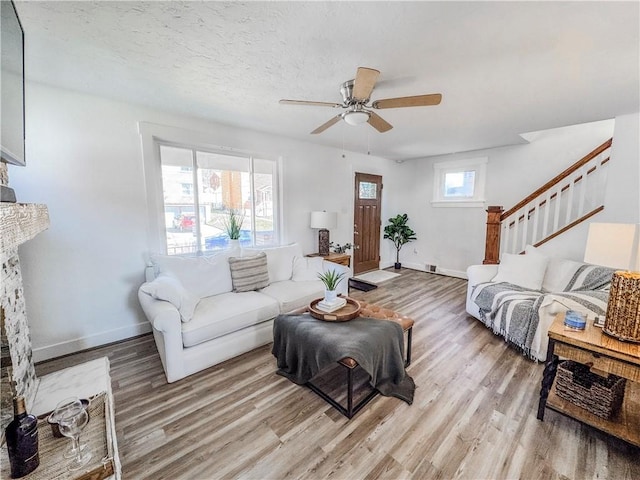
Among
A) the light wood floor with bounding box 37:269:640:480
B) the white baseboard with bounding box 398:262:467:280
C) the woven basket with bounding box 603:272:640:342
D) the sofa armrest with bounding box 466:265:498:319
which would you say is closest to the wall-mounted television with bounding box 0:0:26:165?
the light wood floor with bounding box 37:269:640:480

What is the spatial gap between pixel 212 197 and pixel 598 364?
373cm

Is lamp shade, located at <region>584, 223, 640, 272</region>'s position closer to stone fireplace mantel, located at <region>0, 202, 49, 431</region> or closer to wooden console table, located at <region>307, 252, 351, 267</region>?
wooden console table, located at <region>307, 252, 351, 267</region>

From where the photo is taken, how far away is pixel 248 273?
2971 mm

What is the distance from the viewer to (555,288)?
2.95 metres

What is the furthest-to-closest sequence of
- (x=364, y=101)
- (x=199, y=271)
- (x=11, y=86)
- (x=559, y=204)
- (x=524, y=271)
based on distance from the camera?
(x=559, y=204) < (x=524, y=271) < (x=199, y=271) < (x=364, y=101) < (x=11, y=86)

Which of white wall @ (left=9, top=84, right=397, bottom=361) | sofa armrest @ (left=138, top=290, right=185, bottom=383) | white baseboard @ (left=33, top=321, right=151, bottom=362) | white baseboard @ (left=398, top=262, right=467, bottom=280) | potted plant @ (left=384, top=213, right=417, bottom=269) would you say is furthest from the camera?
potted plant @ (left=384, top=213, right=417, bottom=269)

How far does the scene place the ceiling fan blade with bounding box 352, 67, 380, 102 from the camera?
1.52 meters

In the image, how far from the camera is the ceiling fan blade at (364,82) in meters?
1.52

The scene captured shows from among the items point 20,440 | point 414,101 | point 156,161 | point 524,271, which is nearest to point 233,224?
point 156,161

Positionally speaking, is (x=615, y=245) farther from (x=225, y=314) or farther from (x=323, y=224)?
(x=323, y=224)

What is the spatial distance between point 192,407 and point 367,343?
1320 mm

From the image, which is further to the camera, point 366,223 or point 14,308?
point 366,223

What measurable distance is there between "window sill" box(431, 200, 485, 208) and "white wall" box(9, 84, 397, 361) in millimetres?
4478

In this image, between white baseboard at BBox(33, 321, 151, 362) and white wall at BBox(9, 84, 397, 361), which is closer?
white wall at BBox(9, 84, 397, 361)
